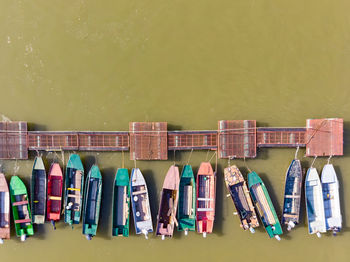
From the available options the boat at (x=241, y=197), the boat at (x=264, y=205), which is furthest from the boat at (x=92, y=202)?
the boat at (x=264, y=205)

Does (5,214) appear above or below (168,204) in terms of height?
below

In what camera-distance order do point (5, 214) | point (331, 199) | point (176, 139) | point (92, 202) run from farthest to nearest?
point (331, 199)
point (92, 202)
point (176, 139)
point (5, 214)

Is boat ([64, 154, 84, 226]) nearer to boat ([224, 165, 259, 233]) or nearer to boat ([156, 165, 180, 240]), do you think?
boat ([156, 165, 180, 240])

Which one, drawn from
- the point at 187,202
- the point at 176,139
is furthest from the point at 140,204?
the point at 176,139

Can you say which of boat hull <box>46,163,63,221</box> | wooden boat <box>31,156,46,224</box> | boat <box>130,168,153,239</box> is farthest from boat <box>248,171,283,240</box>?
wooden boat <box>31,156,46,224</box>

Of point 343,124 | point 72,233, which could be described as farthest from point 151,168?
point 343,124

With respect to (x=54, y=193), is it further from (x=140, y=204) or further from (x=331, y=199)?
(x=331, y=199)
